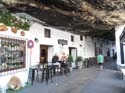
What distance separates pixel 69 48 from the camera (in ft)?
63.9

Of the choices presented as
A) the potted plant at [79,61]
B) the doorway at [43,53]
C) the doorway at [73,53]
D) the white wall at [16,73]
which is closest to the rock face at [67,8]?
the white wall at [16,73]

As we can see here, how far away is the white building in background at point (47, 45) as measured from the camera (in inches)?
425

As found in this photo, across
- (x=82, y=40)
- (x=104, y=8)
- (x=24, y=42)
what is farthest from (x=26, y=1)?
(x=82, y=40)

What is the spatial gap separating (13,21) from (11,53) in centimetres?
156

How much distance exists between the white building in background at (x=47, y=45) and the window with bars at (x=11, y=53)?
230mm

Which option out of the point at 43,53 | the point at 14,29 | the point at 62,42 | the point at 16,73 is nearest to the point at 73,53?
the point at 62,42

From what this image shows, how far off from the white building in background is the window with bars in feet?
0.75

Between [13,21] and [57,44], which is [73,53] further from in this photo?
[13,21]

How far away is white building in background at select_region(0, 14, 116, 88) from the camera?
1080cm

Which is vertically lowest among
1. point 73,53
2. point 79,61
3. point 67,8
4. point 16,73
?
point 16,73

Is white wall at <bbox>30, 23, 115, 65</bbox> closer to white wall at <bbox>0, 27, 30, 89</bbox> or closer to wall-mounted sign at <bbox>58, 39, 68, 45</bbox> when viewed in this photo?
wall-mounted sign at <bbox>58, 39, 68, 45</bbox>

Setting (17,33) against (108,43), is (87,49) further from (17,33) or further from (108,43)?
(17,33)

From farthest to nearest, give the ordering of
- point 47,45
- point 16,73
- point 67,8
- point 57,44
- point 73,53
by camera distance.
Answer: point 73,53 → point 57,44 → point 47,45 → point 67,8 → point 16,73

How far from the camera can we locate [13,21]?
10.0 meters
